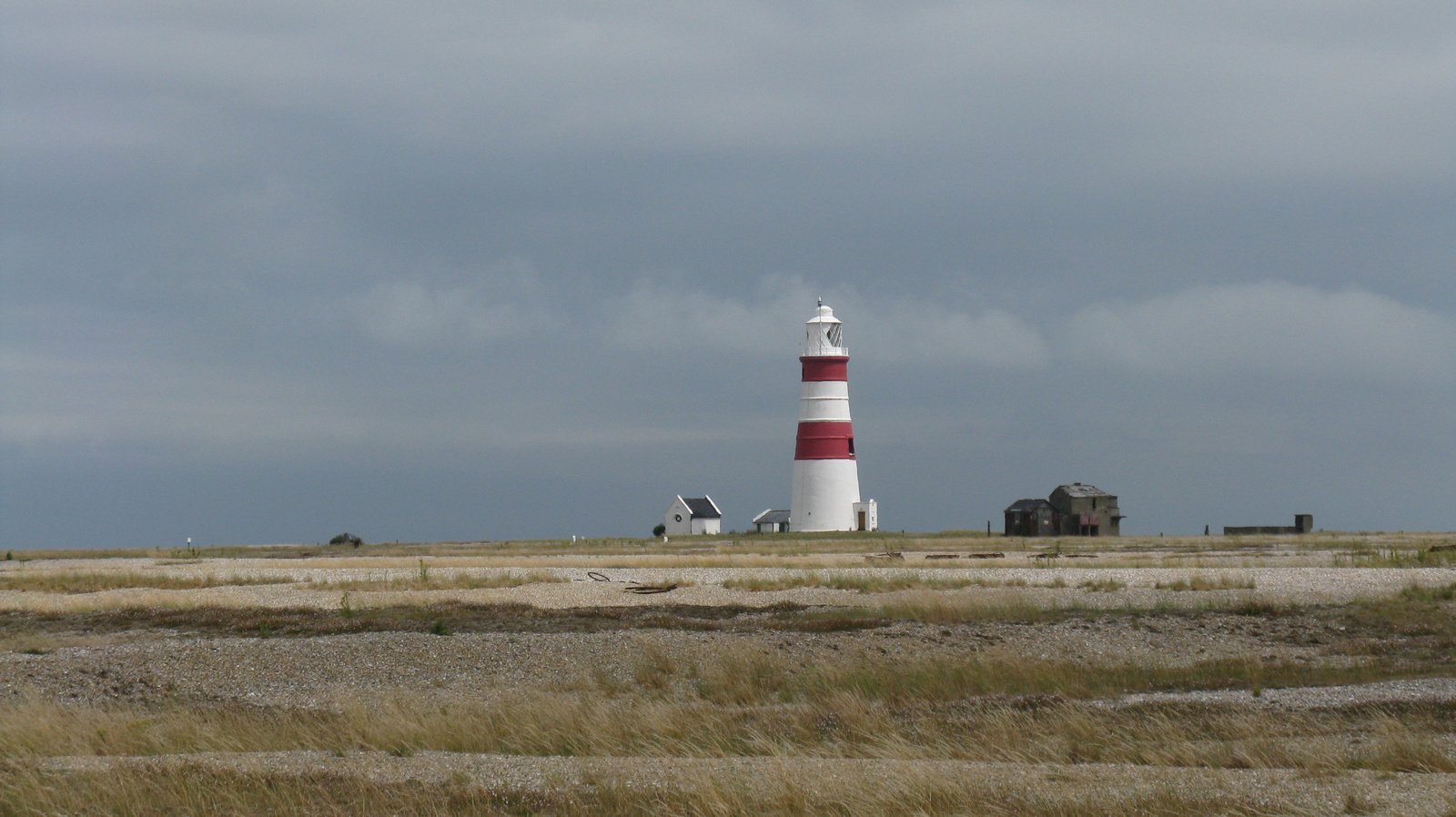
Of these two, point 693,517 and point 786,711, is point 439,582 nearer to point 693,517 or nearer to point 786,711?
point 786,711

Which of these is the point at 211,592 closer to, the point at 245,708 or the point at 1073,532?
the point at 245,708

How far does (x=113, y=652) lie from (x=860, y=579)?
1884 cm

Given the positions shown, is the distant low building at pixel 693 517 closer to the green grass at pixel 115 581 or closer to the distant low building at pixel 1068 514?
the distant low building at pixel 1068 514

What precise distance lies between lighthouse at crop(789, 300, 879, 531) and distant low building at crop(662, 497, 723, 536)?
1419 cm

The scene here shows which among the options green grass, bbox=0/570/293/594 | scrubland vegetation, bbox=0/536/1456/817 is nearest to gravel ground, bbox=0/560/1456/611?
scrubland vegetation, bbox=0/536/1456/817

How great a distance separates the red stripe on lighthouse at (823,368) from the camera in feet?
228

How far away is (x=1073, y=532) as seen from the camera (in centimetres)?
7544

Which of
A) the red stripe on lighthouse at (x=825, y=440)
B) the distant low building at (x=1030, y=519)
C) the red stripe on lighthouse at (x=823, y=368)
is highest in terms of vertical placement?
the red stripe on lighthouse at (x=823, y=368)

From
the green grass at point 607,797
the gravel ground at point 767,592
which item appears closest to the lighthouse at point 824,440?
the gravel ground at point 767,592

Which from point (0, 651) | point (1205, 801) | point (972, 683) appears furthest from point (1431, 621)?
point (0, 651)

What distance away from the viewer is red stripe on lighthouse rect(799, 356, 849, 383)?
69562mm

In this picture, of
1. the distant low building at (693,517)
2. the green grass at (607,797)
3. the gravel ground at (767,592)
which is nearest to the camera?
the green grass at (607,797)

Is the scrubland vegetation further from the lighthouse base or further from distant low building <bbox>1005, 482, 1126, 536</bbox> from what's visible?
distant low building <bbox>1005, 482, 1126, 536</bbox>

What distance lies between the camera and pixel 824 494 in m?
70.0
